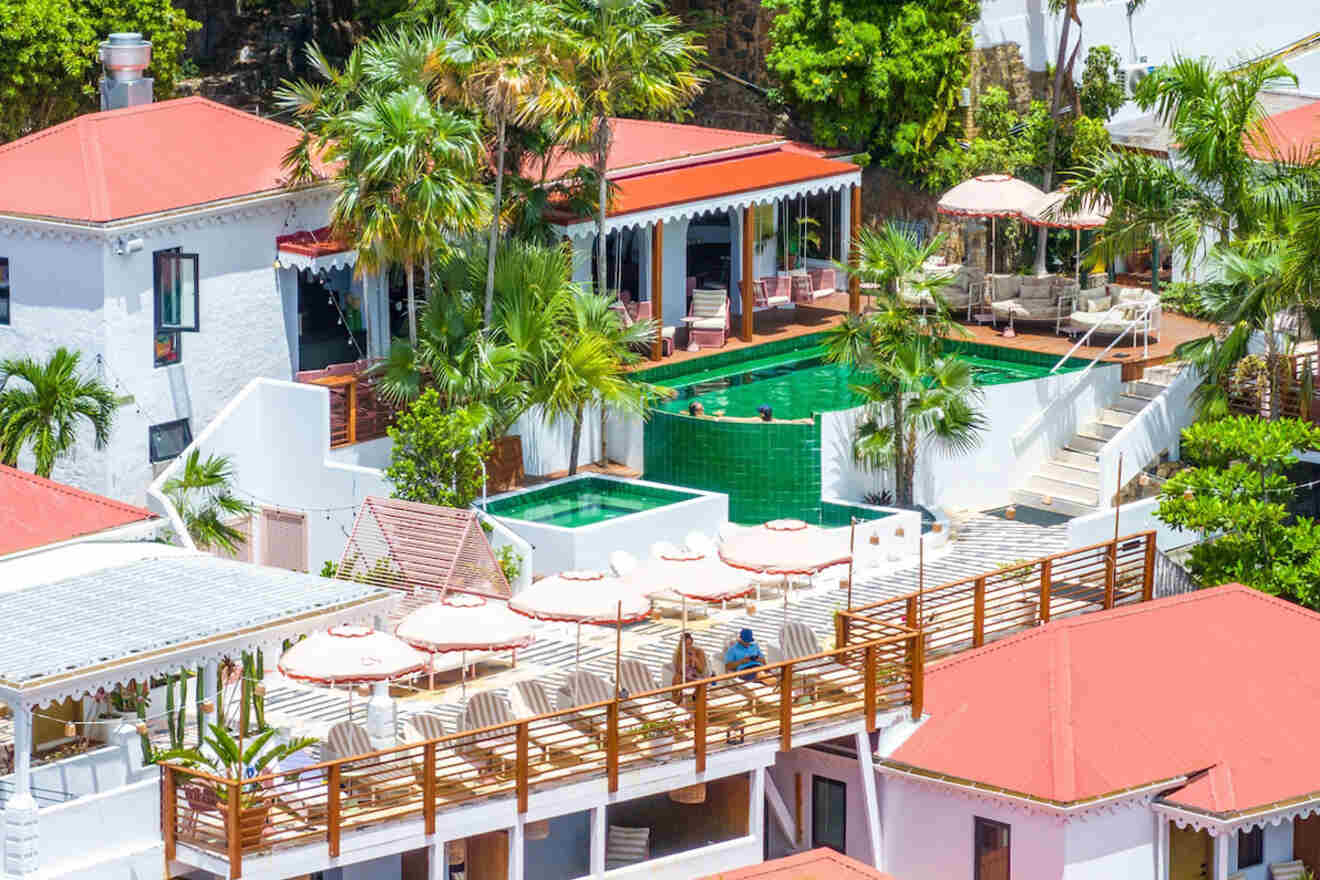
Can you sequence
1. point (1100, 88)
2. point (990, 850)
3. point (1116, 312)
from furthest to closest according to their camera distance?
point (1100, 88) < point (1116, 312) < point (990, 850)

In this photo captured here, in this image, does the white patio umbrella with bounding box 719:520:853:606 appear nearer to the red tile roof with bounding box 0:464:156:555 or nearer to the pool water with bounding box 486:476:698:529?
the pool water with bounding box 486:476:698:529

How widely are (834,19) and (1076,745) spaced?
821 inches

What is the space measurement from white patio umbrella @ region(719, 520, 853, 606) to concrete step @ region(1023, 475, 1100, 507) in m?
6.07

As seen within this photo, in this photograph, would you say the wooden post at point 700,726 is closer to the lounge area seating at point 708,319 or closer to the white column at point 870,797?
the white column at point 870,797

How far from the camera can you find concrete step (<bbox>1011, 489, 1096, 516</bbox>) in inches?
1631

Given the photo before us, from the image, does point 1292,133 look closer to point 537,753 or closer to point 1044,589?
point 1044,589

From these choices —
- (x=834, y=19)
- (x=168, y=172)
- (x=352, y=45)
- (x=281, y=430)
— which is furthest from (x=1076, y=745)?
(x=352, y=45)

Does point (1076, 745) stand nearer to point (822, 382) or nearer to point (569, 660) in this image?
point (569, 660)

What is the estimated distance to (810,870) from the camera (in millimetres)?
30672

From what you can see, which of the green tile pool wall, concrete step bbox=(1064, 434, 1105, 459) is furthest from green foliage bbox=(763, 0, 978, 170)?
the green tile pool wall

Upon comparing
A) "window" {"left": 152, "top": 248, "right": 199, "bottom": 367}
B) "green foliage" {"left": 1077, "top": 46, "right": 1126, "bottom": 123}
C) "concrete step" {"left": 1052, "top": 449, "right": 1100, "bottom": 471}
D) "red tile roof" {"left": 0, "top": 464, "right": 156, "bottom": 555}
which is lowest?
"concrete step" {"left": 1052, "top": 449, "right": 1100, "bottom": 471}

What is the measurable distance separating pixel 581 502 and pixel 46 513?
29.6 feet

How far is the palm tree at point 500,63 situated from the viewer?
40.2m

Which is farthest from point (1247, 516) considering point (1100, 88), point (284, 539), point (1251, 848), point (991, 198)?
point (1100, 88)
